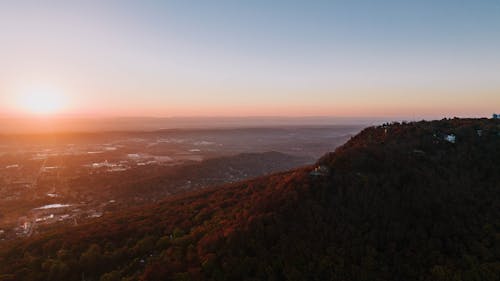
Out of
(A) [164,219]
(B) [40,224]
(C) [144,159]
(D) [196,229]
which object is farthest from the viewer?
(C) [144,159]

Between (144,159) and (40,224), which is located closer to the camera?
(40,224)

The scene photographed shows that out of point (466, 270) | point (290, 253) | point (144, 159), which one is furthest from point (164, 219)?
point (144, 159)

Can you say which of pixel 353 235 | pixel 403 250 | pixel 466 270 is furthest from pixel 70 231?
pixel 466 270

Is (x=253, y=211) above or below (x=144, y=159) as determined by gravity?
above

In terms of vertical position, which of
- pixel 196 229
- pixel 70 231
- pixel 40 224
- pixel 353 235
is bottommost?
pixel 40 224

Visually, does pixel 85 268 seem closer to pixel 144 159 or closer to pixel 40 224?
pixel 40 224

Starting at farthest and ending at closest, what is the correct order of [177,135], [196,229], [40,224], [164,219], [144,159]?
[177,135], [144,159], [40,224], [164,219], [196,229]

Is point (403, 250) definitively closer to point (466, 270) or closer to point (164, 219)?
point (466, 270)
